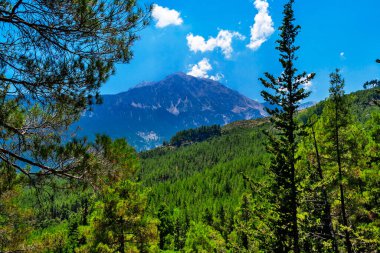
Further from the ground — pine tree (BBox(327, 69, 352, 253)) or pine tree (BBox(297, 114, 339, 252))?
pine tree (BBox(327, 69, 352, 253))

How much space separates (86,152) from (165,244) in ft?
181

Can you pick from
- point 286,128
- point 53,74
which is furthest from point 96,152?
point 286,128

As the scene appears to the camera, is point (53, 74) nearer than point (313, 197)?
Yes

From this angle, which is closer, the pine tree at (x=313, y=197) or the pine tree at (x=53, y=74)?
the pine tree at (x=53, y=74)

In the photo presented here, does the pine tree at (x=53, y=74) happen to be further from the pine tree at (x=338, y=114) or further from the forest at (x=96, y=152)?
the pine tree at (x=338, y=114)

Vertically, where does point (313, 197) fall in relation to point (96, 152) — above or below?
below

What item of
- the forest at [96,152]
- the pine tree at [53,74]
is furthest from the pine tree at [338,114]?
the pine tree at [53,74]

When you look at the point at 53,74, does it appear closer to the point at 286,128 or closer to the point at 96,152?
the point at 96,152

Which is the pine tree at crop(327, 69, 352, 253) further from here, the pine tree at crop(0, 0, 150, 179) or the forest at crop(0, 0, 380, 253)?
the pine tree at crop(0, 0, 150, 179)

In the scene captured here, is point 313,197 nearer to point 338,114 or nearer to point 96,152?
point 338,114

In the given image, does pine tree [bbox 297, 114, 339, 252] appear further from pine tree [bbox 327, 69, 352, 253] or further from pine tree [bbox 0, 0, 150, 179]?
pine tree [bbox 0, 0, 150, 179]

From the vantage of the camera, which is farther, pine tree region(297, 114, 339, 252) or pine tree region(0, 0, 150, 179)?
pine tree region(297, 114, 339, 252)

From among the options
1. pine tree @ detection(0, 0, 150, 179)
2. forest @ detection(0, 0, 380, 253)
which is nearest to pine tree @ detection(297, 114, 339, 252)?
forest @ detection(0, 0, 380, 253)

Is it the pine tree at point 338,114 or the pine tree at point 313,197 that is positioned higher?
the pine tree at point 338,114
